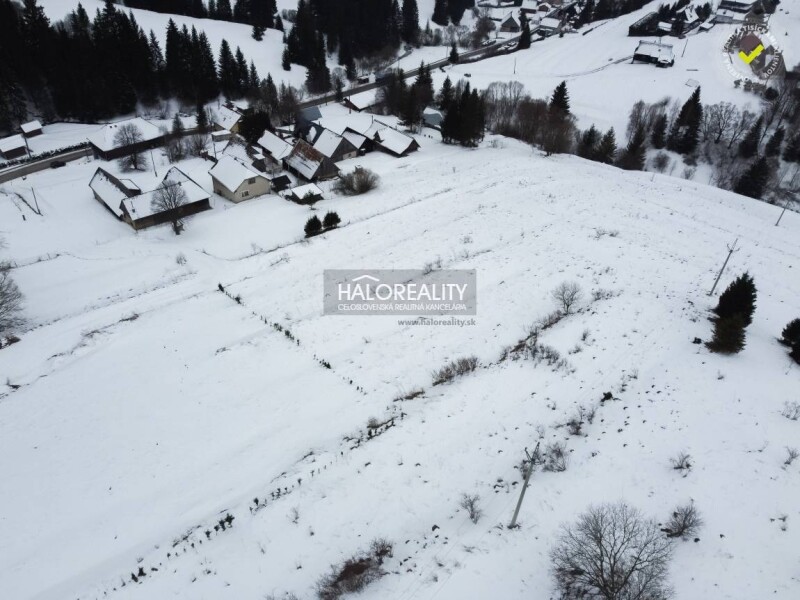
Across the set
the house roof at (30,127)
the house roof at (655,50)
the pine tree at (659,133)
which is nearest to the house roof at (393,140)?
the pine tree at (659,133)

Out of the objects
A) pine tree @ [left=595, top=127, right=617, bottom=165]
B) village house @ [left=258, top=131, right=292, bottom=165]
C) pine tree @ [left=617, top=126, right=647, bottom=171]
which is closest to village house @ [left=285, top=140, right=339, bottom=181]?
village house @ [left=258, top=131, right=292, bottom=165]

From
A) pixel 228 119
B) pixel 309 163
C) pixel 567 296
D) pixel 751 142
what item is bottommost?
pixel 751 142

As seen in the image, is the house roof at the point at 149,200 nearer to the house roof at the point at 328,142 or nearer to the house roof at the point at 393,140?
the house roof at the point at 328,142

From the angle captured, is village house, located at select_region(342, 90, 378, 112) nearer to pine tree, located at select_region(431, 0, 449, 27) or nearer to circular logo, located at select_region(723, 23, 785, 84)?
pine tree, located at select_region(431, 0, 449, 27)

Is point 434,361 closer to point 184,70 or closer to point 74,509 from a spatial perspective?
point 74,509

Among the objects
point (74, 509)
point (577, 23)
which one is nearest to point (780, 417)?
point (74, 509)

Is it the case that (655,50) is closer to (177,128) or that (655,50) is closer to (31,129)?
(177,128)

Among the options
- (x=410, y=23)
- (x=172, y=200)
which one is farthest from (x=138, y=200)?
(x=410, y=23)
